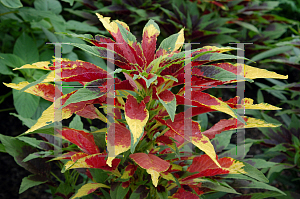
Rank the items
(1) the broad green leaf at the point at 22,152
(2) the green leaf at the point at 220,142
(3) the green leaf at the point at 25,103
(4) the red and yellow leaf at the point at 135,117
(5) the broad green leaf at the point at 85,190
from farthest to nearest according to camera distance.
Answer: (3) the green leaf at the point at 25,103, (2) the green leaf at the point at 220,142, (1) the broad green leaf at the point at 22,152, (5) the broad green leaf at the point at 85,190, (4) the red and yellow leaf at the point at 135,117

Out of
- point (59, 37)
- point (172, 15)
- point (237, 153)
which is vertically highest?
point (172, 15)

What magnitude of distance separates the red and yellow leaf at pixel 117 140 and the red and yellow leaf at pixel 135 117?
0.25 ft

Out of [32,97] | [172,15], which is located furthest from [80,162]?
[172,15]

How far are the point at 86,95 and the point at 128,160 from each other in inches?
11.9

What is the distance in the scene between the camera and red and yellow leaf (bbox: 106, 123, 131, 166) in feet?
1.99

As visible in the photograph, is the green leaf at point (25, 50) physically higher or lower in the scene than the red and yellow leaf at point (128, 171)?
higher

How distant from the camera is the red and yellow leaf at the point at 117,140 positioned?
61 centimetres

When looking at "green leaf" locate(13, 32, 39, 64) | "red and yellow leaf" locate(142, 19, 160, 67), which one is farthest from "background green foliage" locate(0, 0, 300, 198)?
"red and yellow leaf" locate(142, 19, 160, 67)

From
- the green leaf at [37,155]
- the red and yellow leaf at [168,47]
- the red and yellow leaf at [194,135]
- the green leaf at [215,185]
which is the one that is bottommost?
the green leaf at [215,185]

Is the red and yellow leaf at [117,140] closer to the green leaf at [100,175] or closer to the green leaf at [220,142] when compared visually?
the green leaf at [100,175]

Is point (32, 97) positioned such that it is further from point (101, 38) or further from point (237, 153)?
point (237, 153)

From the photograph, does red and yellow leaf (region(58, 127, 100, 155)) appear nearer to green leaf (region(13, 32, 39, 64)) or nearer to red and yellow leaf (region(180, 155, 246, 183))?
red and yellow leaf (region(180, 155, 246, 183))

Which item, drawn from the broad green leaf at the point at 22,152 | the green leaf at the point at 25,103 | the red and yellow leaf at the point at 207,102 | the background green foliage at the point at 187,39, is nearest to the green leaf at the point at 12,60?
the background green foliage at the point at 187,39

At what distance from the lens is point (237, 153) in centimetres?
97
